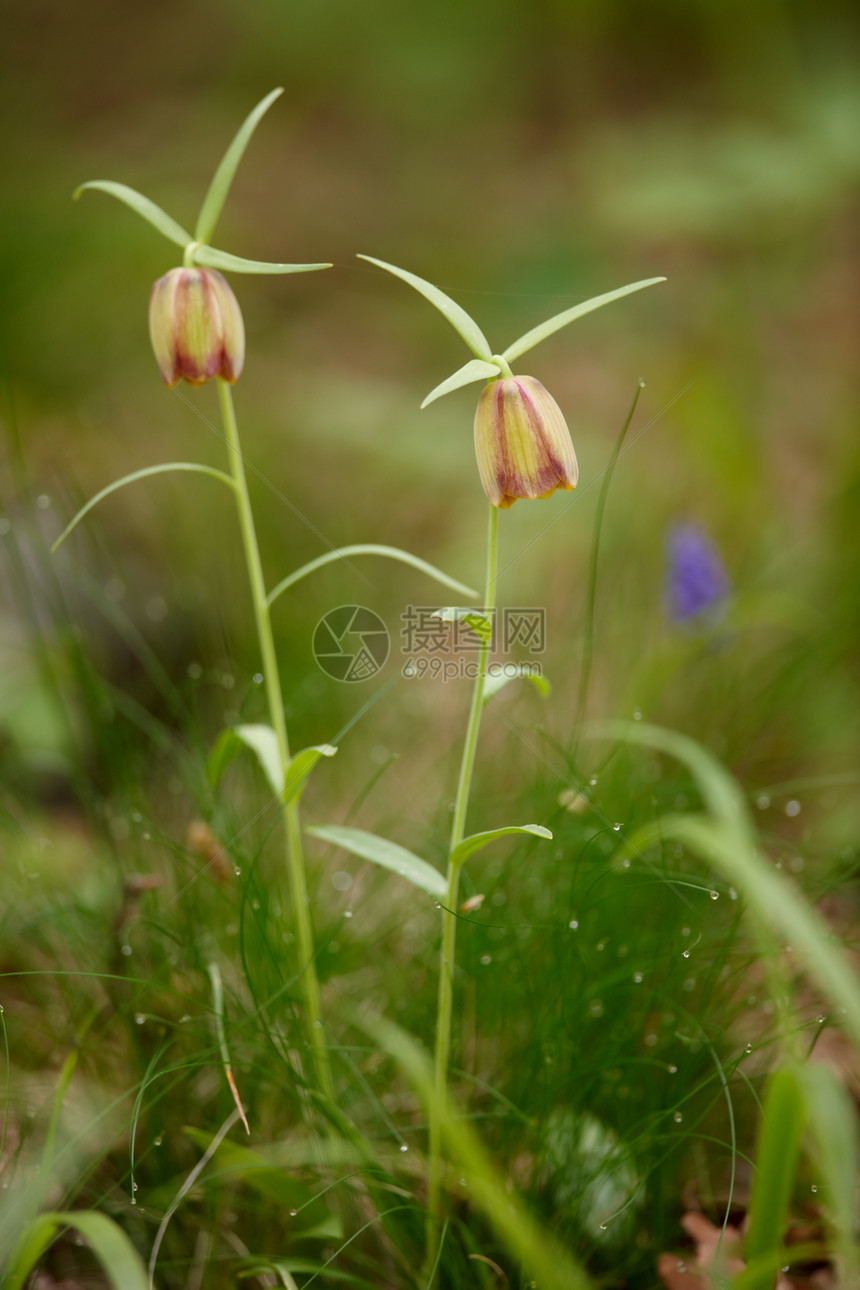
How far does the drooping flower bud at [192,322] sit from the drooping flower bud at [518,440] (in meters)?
0.18

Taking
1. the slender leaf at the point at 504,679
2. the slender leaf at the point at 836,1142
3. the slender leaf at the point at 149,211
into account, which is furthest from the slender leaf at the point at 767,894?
the slender leaf at the point at 149,211

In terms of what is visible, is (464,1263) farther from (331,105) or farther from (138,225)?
(331,105)

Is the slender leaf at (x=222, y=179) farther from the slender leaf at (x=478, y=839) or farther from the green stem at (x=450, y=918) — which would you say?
the slender leaf at (x=478, y=839)

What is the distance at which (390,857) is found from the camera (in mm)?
601

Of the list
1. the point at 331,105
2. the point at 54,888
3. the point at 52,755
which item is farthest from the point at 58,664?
the point at 331,105

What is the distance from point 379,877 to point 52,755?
0.61m

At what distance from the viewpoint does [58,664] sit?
130 cm

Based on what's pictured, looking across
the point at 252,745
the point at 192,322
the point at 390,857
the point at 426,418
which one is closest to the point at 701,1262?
the point at 390,857

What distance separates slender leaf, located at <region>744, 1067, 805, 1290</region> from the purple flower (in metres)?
0.79

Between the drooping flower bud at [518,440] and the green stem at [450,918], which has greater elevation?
the drooping flower bud at [518,440]

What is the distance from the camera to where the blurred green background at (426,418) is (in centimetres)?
97

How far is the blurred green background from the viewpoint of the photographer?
3.18ft

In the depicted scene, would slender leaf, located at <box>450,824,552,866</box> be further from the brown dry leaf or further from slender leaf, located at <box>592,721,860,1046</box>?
the brown dry leaf

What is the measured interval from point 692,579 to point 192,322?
778mm
